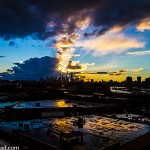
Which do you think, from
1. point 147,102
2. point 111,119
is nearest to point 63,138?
point 111,119

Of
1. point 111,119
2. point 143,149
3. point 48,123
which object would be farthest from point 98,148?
point 111,119

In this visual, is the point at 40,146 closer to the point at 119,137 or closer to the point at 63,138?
the point at 63,138

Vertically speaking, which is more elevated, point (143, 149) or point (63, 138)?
point (63, 138)

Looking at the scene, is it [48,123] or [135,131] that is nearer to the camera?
[135,131]

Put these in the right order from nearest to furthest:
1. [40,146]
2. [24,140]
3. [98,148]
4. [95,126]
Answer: [98,148]
[40,146]
[24,140]
[95,126]

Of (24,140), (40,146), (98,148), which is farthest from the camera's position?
(24,140)

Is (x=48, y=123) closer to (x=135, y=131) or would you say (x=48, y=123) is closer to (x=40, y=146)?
(x=40, y=146)
